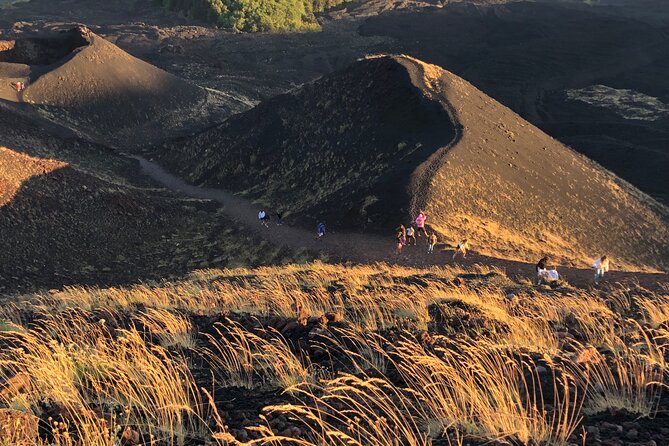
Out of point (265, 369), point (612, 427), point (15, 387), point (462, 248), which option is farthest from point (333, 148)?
point (612, 427)

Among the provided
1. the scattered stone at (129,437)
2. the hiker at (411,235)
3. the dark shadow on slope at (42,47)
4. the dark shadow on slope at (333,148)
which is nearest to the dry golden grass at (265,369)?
the scattered stone at (129,437)

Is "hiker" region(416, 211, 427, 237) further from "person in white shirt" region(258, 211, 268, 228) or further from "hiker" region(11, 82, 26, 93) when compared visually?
"hiker" region(11, 82, 26, 93)

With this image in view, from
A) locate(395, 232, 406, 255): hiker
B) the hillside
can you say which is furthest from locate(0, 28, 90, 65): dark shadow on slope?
locate(395, 232, 406, 255): hiker

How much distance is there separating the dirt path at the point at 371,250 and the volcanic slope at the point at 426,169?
1379 mm

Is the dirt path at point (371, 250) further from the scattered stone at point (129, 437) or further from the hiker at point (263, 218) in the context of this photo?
the scattered stone at point (129, 437)

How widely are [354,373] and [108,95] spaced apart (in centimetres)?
5886

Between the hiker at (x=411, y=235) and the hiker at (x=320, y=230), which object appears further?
the hiker at (x=320, y=230)

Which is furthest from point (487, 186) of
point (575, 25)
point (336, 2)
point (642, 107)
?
point (336, 2)

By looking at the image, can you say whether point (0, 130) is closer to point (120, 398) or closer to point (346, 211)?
point (346, 211)

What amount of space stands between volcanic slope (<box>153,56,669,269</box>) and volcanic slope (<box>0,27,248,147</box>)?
496 inches

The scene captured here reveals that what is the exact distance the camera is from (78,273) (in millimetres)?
23344

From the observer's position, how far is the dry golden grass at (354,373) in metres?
3.69

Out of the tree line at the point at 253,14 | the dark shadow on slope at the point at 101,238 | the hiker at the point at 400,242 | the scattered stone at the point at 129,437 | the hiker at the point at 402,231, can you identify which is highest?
the tree line at the point at 253,14

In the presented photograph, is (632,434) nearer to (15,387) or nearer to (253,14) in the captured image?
(15,387)
